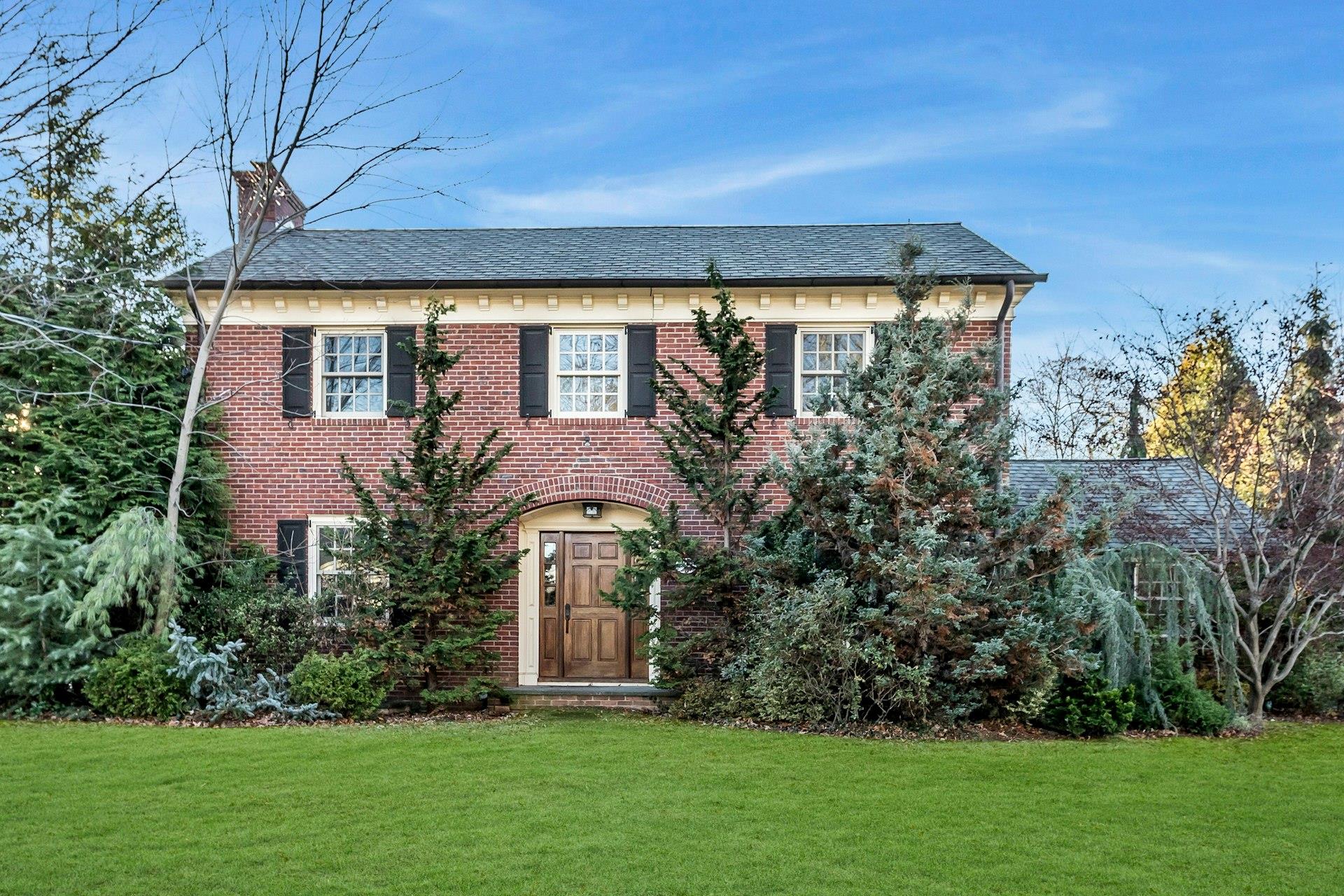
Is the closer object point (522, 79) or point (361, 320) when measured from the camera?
point (522, 79)

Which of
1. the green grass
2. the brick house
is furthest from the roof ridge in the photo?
the green grass

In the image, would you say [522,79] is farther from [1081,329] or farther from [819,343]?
[1081,329]

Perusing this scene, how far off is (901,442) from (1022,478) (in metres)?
6.67

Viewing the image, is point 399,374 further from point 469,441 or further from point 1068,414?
point 1068,414

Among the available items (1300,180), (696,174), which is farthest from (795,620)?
(1300,180)

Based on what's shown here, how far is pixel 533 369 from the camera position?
43.8 ft

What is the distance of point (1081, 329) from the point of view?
26531 mm

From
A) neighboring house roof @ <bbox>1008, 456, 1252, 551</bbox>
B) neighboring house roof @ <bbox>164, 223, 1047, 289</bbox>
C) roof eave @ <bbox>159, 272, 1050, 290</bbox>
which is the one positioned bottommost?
neighboring house roof @ <bbox>1008, 456, 1252, 551</bbox>

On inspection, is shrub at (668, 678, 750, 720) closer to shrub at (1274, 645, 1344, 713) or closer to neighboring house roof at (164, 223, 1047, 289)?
neighboring house roof at (164, 223, 1047, 289)

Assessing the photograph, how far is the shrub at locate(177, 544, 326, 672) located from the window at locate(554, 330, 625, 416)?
428 cm

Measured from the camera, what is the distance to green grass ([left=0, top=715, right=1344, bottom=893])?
5363mm

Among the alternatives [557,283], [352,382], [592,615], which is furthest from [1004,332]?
[352,382]

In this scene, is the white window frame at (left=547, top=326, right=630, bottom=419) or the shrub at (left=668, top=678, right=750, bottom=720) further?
the white window frame at (left=547, top=326, right=630, bottom=419)

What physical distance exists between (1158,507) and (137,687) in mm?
13236
